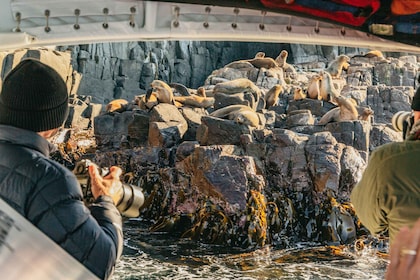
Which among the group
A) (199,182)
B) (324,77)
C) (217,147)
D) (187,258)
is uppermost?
(324,77)

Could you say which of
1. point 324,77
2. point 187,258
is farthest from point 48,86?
point 324,77

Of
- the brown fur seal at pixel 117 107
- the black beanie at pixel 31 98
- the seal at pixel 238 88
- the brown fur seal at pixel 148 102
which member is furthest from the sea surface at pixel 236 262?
the black beanie at pixel 31 98

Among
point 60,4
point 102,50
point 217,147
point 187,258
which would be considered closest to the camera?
point 60,4

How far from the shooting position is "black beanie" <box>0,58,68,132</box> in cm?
124

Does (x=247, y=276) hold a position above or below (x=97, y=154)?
below

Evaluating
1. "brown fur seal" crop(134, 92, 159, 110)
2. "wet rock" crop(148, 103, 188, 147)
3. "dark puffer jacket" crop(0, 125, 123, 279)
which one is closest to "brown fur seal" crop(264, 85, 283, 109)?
"wet rock" crop(148, 103, 188, 147)

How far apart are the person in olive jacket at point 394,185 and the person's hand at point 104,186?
656 mm

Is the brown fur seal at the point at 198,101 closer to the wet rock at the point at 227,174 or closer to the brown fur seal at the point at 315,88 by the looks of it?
the brown fur seal at the point at 315,88

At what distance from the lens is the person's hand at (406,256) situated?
685 mm

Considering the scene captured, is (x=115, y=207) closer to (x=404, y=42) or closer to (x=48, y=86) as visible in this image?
(x=48, y=86)

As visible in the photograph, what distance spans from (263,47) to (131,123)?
15313mm

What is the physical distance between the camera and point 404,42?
6.37ft

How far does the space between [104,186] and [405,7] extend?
46.3 inches

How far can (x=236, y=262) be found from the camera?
9305mm
